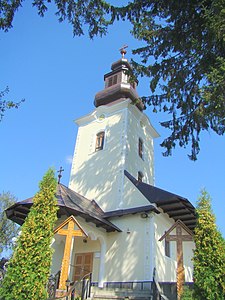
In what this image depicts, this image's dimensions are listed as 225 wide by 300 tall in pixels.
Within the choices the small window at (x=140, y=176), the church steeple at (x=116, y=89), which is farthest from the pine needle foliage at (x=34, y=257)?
the church steeple at (x=116, y=89)

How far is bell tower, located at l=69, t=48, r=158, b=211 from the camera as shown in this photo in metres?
15.5

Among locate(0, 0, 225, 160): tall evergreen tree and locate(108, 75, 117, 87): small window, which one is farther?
locate(108, 75, 117, 87): small window

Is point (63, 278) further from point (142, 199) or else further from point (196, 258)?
point (142, 199)

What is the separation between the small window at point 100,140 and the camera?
58.0 feet

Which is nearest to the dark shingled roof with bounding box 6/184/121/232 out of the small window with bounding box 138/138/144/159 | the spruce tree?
the spruce tree

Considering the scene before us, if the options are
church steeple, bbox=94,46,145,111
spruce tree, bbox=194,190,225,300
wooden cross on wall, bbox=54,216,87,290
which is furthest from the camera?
church steeple, bbox=94,46,145,111

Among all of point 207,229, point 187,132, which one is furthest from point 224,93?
point 207,229

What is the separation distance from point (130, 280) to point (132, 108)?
9.86m

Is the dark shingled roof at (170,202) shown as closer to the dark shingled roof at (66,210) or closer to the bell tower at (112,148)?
the bell tower at (112,148)

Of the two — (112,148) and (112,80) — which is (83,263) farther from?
(112,80)

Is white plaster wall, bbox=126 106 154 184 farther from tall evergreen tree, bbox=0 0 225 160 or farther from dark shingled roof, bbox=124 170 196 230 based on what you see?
tall evergreen tree, bbox=0 0 225 160

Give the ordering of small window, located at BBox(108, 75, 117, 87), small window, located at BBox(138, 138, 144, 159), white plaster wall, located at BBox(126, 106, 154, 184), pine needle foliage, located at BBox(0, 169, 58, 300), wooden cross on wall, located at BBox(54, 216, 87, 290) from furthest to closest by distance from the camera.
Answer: small window, located at BBox(108, 75, 117, 87)
small window, located at BBox(138, 138, 144, 159)
white plaster wall, located at BBox(126, 106, 154, 184)
wooden cross on wall, located at BBox(54, 216, 87, 290)
pine needle foliage, located at BBox(0, 169, 58, 300)

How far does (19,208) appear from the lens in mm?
12570

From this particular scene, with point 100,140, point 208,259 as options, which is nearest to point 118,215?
point 100,140
